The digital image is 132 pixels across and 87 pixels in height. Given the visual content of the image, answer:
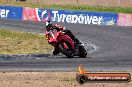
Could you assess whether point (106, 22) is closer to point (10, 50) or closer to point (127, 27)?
point (127, 27)

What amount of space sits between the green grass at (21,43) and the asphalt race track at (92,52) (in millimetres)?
2434

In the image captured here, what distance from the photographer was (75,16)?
129ft

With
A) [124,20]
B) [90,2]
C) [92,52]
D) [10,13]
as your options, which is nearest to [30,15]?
[10,13]

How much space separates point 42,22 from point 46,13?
94 cm

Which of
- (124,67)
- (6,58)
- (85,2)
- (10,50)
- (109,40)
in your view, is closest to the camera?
(124,67)

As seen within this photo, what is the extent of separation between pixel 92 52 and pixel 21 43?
4.97 metres

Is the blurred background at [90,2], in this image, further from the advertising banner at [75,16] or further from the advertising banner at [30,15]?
the advertising banner at [75,16]

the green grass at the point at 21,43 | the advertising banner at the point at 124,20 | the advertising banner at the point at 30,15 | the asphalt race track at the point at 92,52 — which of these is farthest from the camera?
the advertising banner at the point at 30,15

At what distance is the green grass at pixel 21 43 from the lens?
24500mm

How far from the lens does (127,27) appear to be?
125ft

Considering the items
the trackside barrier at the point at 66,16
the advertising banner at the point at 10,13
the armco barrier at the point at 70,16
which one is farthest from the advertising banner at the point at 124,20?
the advertising banner at the point at 10,13

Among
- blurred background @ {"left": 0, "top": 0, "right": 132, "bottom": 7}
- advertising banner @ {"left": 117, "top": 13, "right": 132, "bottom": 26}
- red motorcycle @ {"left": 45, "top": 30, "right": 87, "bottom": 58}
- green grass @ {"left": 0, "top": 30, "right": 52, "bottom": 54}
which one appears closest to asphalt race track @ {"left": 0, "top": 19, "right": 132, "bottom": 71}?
red motorcycle @ {"left": 45, "top": 30, "right": 87, "bottom": 58}

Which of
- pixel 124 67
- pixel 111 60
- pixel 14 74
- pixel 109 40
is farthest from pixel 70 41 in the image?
pixel 109 40

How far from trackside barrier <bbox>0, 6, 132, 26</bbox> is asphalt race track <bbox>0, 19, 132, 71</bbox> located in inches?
43.6
